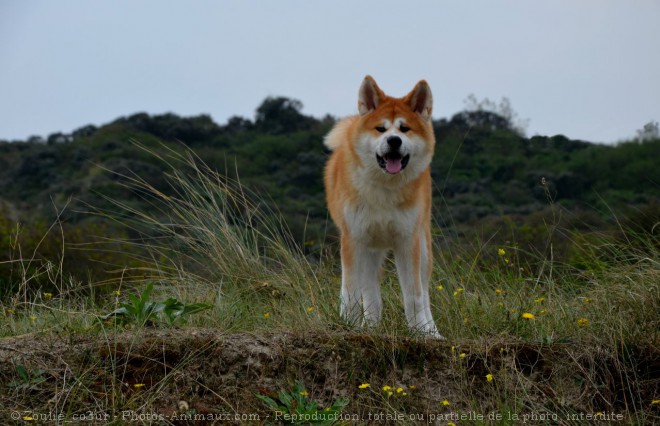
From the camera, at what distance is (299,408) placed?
175 inches

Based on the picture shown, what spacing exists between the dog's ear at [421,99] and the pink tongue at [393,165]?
49cm

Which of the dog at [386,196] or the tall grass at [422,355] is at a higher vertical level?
the dog at [386,196]

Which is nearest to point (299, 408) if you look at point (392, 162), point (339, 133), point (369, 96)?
point (392, 162)

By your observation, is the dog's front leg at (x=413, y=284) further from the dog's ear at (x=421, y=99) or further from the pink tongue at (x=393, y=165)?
the dog's ear at (x=421, y=99)

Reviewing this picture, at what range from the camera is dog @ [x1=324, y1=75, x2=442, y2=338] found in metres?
5.81

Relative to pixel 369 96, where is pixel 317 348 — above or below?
below

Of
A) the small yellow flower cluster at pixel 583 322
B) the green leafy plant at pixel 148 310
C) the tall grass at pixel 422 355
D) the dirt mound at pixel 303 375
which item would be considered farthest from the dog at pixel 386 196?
the green leafy plant at pixel 148 310

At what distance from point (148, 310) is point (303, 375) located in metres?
1.00

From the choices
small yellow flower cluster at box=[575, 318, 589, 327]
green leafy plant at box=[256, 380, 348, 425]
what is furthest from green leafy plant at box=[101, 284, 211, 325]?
small yellow flower cluster at box=[575, 318, 589, 327]

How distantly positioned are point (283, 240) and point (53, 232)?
1061 cm

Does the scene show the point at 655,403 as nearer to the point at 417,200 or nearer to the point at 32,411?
the point at 417,200

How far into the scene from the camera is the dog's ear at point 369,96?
6051 millimetres

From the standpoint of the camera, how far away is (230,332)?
16.3ft

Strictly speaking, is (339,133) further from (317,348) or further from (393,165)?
(317,348)
